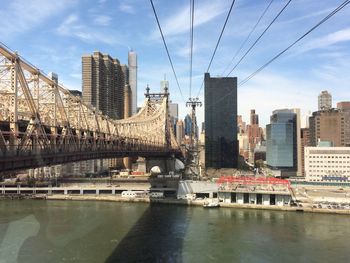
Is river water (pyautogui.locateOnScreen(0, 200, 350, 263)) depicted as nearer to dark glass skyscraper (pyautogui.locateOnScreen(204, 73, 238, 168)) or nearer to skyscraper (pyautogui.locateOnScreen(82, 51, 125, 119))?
dark glass skyscraper (pyautogui.locateOnScreen(204, 73, 238, 168))

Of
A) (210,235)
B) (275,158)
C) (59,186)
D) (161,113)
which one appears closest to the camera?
(210,235)

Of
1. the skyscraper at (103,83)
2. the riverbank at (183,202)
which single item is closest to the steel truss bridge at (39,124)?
the riverbank at (183,202)

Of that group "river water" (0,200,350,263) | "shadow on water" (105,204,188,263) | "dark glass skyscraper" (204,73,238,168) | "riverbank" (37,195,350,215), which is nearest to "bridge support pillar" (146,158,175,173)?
"riverbank" (37,195,350,215)

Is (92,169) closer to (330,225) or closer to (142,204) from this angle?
(142,204)

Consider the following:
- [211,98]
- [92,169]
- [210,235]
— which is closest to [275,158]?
[211,98]

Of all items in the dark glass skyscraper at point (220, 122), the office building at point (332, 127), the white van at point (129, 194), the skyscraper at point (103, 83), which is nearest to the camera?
the white van at point (129, 194)

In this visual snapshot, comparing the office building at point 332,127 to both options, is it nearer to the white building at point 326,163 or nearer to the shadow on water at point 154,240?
the white building at point 326,163

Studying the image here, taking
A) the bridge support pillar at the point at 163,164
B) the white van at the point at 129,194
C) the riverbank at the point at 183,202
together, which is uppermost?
the bridge support pillar at the point at 163,164
